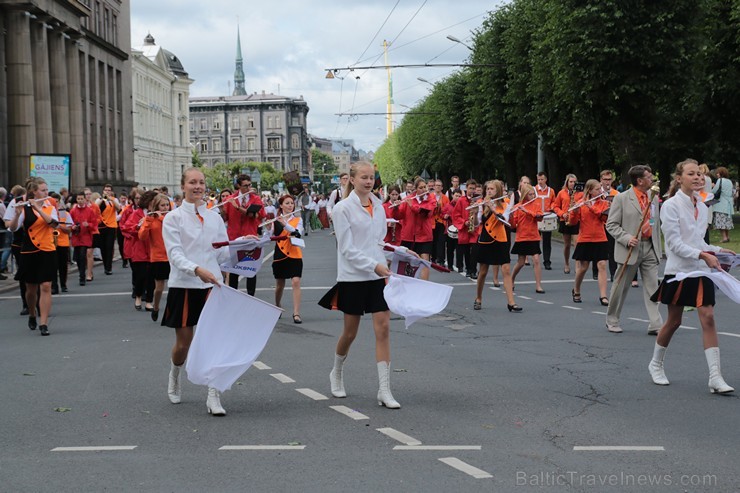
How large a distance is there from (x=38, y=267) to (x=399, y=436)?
8195 millimetres

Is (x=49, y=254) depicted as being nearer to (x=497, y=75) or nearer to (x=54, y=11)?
(x=54, y=11)

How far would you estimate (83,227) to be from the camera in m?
22.8

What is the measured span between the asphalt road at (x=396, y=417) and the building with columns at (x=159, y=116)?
90.9 metres

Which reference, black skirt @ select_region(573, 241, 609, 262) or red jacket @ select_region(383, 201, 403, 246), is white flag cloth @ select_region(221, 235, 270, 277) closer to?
black skirt @ select_region(573, 241, 609, 262)

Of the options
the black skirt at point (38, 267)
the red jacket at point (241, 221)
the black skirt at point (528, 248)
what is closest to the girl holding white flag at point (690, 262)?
the red jacket at point (241, 221)

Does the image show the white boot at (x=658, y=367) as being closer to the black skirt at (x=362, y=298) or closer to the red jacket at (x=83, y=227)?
the black skirt at (x=362, y=298)

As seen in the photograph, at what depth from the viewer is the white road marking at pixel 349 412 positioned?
7.95 m

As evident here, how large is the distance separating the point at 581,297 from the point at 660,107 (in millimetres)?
22495

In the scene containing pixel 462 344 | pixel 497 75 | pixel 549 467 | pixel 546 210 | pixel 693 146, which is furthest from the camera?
pixel 497 75

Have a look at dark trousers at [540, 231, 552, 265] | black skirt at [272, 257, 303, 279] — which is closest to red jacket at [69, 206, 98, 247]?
black skirt at [272, 257, 303, 279]

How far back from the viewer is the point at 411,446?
696 cm

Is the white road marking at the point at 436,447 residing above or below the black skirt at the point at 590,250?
below

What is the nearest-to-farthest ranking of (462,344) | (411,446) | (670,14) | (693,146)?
1. (411,446)
2. (462,344)
3. (670,14)
4. (693,146)

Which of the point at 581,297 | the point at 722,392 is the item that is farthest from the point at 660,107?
the point at 722,392
